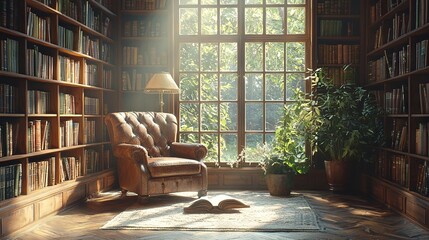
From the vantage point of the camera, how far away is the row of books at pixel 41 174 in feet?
14.5

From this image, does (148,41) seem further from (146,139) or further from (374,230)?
(374,230)

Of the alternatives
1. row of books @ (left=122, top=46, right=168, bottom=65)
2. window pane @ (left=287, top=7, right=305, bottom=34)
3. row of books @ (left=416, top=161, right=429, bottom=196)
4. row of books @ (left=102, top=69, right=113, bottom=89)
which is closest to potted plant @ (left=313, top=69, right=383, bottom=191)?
window pane @ (left=287, top=7, right=305, bottom=34)

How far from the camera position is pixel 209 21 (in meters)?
6.80

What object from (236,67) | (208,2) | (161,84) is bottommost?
(161,84)

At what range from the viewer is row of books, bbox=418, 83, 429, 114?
4.35 m

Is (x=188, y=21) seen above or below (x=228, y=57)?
above

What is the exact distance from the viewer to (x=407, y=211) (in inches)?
179

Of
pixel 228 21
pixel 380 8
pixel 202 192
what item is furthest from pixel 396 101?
pixel 228 21

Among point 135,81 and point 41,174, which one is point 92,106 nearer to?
point 135,81

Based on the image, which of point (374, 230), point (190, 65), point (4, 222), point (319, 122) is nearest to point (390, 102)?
point (319, 122)

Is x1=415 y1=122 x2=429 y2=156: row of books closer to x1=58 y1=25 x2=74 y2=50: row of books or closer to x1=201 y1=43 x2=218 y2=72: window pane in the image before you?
x1=201 y1=43 x2=218 y2=72: window pane

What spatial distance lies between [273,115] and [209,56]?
1.23 m

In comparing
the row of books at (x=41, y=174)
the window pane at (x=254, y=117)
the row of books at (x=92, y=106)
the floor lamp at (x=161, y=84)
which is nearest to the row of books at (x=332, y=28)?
the window pane at (x=254, y=117)

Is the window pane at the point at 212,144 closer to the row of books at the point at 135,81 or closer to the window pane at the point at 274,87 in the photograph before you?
the window pane at the point at 274,87
